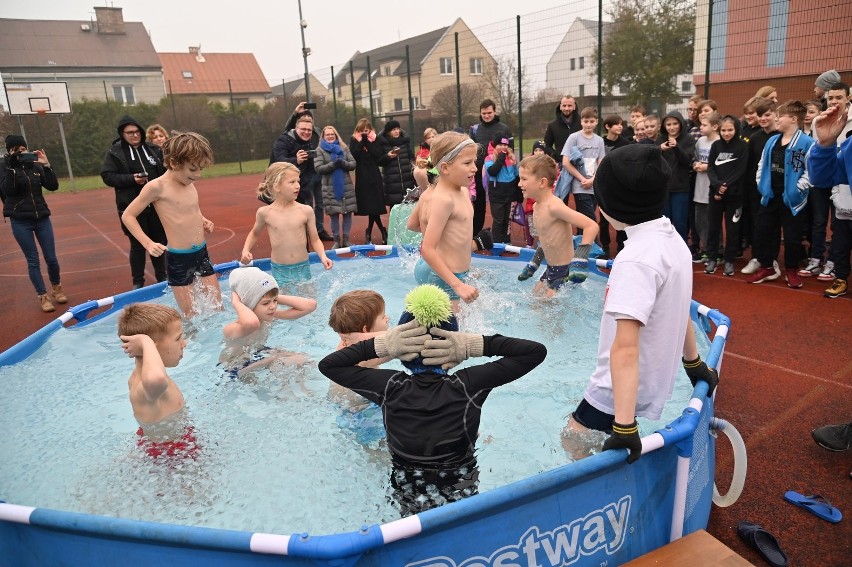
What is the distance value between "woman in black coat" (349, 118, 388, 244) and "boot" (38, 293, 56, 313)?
4.61 meters

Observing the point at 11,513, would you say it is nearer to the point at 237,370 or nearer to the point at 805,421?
the point at 237,370

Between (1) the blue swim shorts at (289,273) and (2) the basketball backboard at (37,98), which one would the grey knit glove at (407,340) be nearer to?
(1) the blue swim shorts at (289,273)

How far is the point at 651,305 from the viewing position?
2.24 m

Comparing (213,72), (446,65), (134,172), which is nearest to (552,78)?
(446,65)

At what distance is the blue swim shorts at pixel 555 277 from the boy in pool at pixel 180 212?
3166mm

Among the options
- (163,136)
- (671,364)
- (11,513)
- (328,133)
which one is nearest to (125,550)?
(11,513)

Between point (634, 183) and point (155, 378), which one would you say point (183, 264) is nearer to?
point (155, 378)

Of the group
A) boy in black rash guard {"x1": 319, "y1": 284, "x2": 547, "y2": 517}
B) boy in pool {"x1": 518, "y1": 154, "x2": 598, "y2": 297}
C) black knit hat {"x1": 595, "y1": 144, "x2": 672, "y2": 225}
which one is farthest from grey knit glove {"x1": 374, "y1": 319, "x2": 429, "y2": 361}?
boy in pool {"x1": 518, "y1": 154, "x2": 598, "y2": 297}

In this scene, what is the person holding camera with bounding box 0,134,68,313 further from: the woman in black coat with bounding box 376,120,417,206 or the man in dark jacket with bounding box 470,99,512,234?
the man in dark jacket with bounding box 470,99,512,234

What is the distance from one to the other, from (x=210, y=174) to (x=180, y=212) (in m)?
24.4

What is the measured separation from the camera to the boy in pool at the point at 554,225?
5.07 meters

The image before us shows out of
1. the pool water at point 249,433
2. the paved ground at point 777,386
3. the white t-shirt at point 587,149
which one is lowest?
the paved ground at point 777,386

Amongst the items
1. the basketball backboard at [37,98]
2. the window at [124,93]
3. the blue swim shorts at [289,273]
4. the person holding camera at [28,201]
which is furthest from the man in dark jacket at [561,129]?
the window at [124,93]

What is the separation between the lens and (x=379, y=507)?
302 cm
